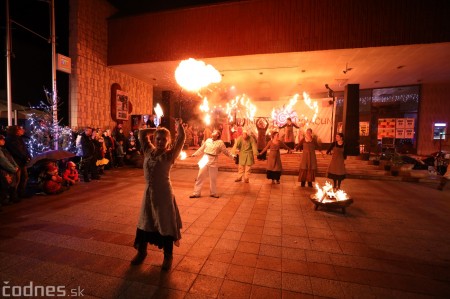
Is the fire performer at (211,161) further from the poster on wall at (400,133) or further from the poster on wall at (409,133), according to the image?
the poster on wall at (409,133)

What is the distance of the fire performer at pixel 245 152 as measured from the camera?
32.7 ft

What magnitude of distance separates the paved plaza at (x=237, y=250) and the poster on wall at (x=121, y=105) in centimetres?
834

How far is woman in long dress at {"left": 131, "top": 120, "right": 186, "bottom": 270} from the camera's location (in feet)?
11.3

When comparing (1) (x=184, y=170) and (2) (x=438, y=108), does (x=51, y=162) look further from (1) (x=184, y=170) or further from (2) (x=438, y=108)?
(2) (x=438, y=108)

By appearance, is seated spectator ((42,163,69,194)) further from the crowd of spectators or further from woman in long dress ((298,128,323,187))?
woman in long dress ((298,128,323,187))

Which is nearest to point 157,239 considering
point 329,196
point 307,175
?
point 329,196

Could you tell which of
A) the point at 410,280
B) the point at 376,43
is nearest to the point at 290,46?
the point at 376,43

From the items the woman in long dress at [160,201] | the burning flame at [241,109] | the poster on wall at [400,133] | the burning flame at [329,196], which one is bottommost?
the burning flame at [329,196]

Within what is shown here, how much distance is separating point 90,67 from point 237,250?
12.6m

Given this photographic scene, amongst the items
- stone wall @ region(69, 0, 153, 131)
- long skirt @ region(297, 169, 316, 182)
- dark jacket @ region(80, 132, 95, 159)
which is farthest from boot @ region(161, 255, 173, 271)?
stone wall @ region(69, 0, 153, 131)

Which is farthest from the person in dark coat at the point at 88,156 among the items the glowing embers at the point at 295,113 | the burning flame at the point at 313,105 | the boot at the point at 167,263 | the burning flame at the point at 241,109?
the burning flame at the point at 313,105

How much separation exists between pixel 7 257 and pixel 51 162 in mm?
4762

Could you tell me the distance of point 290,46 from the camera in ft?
35.3

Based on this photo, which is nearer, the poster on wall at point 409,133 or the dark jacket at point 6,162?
the dark jacket at point 6,162
